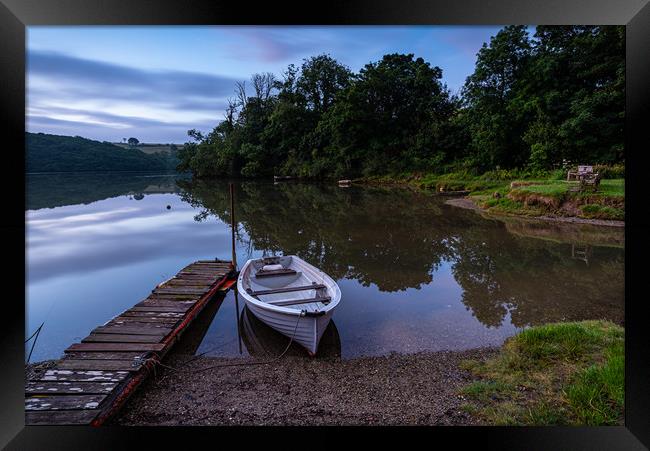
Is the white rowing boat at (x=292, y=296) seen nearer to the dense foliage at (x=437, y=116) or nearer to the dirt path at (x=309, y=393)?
the dirt path at (x=309, y=393)

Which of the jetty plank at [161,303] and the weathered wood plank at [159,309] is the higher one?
the jetty plank at [161,303]

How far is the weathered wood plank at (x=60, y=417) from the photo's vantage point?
10.6 feet

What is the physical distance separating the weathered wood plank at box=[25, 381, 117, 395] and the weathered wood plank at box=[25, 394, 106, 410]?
6cm

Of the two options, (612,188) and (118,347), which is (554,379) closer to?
(118,347)

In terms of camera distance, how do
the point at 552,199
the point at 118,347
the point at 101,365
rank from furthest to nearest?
1. the point at 552,199
2. the point at 118,347
3. the point at 101,365

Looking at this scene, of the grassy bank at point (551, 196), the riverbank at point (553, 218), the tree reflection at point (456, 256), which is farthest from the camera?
the grassy bank at point (551, 196)

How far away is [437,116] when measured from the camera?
33.5 metres

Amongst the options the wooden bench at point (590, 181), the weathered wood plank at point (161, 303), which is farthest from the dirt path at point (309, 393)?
the wooden bench at point (590, 181)

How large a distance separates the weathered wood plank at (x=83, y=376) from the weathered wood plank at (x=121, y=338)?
74 cm

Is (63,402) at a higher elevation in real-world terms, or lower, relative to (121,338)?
lower

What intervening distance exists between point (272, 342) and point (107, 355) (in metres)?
2.06

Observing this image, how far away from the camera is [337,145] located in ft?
117
